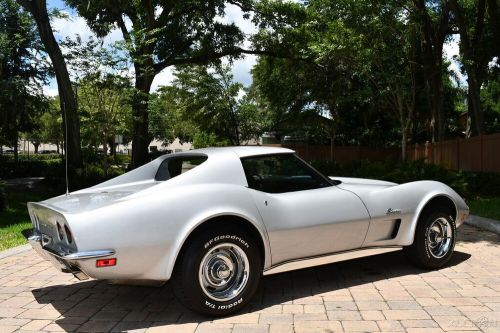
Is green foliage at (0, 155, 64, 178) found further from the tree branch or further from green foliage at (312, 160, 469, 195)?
green foliage at (312, 160, 469, 195)

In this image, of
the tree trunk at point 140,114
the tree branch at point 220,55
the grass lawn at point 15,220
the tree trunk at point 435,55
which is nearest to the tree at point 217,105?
the tree branch at point 220,55

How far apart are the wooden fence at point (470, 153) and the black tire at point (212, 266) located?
37.7ft

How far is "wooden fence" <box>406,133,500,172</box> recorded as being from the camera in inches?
596

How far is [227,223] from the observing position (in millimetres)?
4344

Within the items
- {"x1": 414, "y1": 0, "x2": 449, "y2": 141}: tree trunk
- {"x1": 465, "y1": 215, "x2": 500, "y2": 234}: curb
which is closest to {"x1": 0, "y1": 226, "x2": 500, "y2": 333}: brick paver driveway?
{"x1": 465, "y1": 215, "x2": 500, "y2": 234}: curb

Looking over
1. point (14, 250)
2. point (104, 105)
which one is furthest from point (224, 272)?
point (104, 105)

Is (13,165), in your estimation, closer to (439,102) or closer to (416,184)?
(439,102)

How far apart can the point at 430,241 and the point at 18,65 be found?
1903 cm

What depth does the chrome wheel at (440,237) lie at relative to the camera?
5.66m

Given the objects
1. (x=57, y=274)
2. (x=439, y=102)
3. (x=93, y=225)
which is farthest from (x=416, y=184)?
(x=439, y=102)

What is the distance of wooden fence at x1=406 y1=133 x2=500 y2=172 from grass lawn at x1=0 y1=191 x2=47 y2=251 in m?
10.6

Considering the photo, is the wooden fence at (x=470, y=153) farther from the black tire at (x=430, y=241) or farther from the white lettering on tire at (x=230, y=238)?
the white lettering on tire at (x=230, y=238)

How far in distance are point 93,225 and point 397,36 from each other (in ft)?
49.1

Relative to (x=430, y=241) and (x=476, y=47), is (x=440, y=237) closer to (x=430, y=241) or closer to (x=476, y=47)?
(x=430, y=241)
